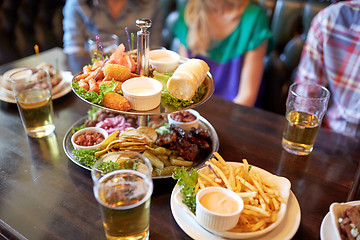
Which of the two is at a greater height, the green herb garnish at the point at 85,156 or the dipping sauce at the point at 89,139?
the dipping sauce at the point at 89,139

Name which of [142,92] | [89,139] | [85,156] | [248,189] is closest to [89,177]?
Answer: [85,156]

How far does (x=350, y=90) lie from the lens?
2.27 meters

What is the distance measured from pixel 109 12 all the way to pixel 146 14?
1.22 feet

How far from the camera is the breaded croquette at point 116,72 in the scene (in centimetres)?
135

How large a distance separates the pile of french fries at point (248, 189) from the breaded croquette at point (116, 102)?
1.30 ft

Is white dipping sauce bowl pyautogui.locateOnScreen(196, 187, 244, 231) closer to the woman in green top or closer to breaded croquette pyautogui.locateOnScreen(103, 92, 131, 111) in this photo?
breaded croquette pyautogui.locateOnScreen(103, 92, 131, 111)

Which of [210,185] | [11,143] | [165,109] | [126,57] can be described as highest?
[126,57]

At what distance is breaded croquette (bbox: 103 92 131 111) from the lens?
1.24m

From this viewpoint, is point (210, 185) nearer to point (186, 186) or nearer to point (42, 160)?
point (186, 186)

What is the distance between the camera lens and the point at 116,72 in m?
1.35

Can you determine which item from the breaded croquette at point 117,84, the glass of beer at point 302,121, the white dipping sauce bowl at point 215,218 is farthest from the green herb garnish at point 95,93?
the glass of beer at point 302,121

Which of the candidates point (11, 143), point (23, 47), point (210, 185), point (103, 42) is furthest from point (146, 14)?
point (210, 185)

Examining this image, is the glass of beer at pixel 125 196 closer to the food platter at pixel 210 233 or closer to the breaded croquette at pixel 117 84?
the food platter at pixel 210 233

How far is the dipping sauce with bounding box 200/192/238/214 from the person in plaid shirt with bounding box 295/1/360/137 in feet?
4.82
